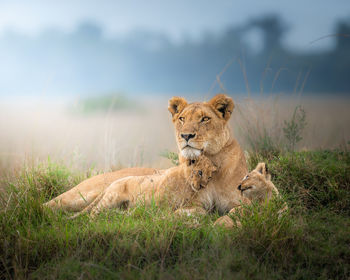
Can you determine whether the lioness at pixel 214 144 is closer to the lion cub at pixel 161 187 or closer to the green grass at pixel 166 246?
the lion cub at pixel 161 187

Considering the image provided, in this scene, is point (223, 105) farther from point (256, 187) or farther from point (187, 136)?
point (256, 187)

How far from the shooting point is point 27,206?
4676mm

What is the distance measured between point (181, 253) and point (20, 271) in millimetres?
1445

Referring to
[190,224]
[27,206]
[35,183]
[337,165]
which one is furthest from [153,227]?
[337,165]

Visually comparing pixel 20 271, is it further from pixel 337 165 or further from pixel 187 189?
pixel 337 165

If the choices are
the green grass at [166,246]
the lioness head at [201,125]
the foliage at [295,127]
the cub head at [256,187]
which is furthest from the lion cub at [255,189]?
the foliage at [295,127]

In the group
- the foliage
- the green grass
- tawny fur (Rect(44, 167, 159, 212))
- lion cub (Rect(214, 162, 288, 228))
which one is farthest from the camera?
the foliage

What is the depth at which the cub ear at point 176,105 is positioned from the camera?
4.97 meters

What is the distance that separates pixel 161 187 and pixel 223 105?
1261 millimetres

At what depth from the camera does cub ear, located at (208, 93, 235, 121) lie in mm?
4775

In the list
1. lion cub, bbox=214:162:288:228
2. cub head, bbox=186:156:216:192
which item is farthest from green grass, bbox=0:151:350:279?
cub head, bbox=186:156:216:192

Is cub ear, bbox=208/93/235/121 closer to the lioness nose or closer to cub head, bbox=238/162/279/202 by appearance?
the lioness nose

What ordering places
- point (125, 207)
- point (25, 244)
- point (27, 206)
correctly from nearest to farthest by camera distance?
point (25, 244) → point (27, 206) → point (125, 207)

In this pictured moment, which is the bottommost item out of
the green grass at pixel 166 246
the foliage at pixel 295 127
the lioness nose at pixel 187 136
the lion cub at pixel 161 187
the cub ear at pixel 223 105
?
the green grass at pixel 166 246
